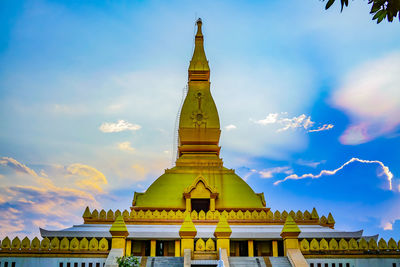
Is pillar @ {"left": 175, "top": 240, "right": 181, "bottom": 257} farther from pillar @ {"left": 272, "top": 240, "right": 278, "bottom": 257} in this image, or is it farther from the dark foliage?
the dark foliage

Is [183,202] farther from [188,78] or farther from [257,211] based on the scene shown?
[188,78]

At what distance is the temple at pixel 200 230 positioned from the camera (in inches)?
974

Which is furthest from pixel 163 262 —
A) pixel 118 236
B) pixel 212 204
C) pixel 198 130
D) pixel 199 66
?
pixel 199 66

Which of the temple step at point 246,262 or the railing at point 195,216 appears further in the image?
the railing at point 195,216

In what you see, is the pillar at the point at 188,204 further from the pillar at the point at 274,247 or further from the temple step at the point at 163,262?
the temple step at the point at 163,262

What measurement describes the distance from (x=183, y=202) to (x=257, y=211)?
239 inches

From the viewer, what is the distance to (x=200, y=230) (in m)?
30.3

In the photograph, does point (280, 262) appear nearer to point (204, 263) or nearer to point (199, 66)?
point (204, 263)

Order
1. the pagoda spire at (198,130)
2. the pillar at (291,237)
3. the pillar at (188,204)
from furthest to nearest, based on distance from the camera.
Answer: the pagoda spire at (198,130) → the pillar at (188,204) → the pillar at (291,237)

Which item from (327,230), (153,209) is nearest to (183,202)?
(153,209)

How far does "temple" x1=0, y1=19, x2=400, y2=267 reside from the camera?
81.2 feet

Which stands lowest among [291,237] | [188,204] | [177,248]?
[177,248]

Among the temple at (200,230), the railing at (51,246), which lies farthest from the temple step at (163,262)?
the railing at (51,246)

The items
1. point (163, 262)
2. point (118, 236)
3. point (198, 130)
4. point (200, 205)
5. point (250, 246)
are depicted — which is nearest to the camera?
point (163, 262)
